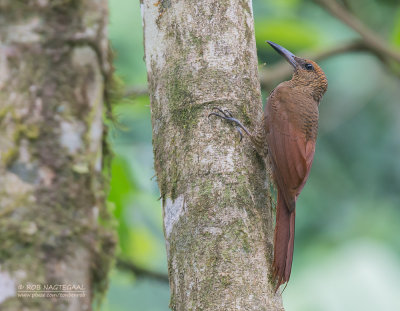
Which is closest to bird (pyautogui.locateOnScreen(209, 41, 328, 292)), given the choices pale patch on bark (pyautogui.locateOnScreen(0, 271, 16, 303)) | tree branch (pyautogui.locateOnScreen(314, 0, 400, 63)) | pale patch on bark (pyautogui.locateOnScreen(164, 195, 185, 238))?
pale patch on bark (pyautogui.locateOnScreen(164, 195, 185, 238))

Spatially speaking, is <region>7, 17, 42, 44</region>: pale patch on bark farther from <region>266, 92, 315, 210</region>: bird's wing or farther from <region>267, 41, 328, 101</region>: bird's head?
<region>267, 41, 328, 101</region>: bird's head

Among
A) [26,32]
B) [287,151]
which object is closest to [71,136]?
[26,32]

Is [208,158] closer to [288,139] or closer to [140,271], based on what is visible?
[288,139]

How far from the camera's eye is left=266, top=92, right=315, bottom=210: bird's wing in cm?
314

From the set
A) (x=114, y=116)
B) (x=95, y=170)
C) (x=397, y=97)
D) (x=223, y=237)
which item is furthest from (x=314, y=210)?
(x=223, y=237)

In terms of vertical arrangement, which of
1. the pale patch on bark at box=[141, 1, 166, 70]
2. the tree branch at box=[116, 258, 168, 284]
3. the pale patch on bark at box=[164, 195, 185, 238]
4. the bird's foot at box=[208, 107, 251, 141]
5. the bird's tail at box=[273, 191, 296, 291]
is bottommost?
the tree branch at box=[116, 258, 168, 284]

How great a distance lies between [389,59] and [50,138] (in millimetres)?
3250

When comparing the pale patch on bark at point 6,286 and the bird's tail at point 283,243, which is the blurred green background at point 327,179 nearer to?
the pale patch on bark at point 6,286

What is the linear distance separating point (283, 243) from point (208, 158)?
1.70 ft

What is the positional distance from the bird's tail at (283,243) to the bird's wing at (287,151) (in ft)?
0.16

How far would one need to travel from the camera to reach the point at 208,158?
246 centimetres

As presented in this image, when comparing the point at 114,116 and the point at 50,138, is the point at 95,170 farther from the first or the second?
the point at 114,116

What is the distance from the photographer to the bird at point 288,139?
8.46 ft

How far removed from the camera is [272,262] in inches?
95.7
